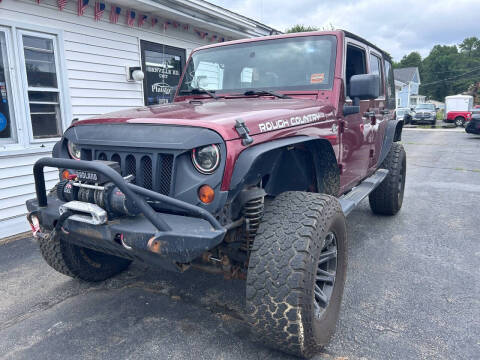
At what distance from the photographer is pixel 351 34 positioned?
363 centimetres

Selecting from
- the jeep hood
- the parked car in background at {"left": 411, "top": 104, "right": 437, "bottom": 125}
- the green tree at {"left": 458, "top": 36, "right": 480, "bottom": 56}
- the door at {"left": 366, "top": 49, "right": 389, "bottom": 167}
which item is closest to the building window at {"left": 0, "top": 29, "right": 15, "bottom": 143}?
the jeep hood

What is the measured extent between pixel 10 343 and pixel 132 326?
0.80 metres

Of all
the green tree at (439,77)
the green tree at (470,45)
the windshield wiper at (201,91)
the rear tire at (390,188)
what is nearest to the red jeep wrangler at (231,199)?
the windshield wiper at (201,91)

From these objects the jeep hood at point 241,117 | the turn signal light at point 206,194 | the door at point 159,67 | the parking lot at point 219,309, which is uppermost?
the door at point 159,67

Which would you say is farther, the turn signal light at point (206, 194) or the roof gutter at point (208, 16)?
the roof gutter at point (208, 16)

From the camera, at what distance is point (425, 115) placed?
27.7 metres

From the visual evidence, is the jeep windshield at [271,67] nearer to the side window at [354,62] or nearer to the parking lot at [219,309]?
the side window at [354,62]

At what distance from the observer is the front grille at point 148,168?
2141mm

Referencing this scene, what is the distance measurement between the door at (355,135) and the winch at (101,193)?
80.2 inches

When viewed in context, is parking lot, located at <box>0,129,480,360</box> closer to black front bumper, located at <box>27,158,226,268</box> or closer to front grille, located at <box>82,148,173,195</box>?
black front bumper, located at <box>27,158,226,268</box>

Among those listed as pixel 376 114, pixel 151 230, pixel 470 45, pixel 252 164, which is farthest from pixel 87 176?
pixel 470 45

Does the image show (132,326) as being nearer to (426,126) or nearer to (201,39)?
(201,39)

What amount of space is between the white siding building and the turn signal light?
219 centimetres

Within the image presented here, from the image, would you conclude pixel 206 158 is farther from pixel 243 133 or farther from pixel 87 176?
pixel 87 176
